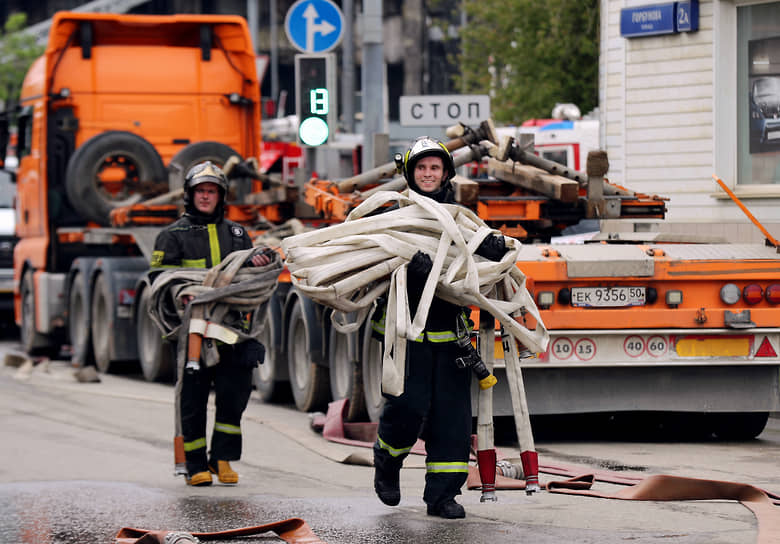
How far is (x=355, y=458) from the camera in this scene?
9305 mm

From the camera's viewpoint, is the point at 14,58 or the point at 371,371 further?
the point at 14,58

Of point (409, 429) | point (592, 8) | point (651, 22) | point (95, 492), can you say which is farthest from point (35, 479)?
point (592, 8)

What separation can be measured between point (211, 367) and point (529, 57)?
23217 mm

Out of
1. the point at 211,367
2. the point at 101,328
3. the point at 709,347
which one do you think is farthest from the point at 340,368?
the point at 101,328

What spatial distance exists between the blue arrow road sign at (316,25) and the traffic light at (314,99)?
1.05 meters

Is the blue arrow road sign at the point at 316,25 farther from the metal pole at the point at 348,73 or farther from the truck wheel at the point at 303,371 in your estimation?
the metal pole at the point at 348,73

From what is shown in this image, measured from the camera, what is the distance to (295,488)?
826 centimetres

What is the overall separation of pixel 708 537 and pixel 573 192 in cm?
491

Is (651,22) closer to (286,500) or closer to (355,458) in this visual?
(355,458)

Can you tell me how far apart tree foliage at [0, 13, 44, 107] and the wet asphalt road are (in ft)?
126

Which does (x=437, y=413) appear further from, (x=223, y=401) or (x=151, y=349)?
(x=151, y=349)

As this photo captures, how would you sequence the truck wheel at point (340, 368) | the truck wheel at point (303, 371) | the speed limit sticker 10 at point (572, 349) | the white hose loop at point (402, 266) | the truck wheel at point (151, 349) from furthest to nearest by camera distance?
the truck wheel at point (151, 349)
the truck wheel at point (303, 371)
the truck wheel at point (340, 368)
the speed limit sticker 10 at point (572, 349)
the white hose loop at point (402, 266)

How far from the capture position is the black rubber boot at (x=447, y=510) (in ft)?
22.3

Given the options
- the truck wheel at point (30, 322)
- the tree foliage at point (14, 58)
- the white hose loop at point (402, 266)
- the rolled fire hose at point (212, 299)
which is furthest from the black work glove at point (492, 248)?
the tree foliage at point (14, 58)
